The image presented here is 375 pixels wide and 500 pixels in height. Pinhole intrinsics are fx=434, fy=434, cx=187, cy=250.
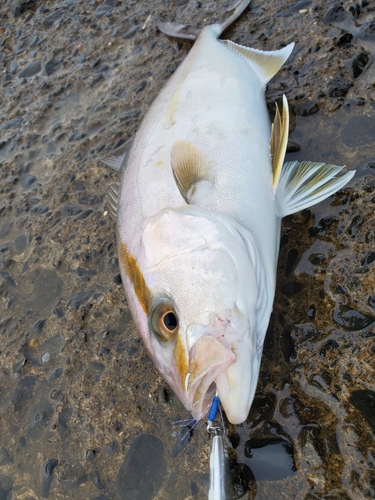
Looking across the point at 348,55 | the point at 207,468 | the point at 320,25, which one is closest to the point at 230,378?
the point at 207,468

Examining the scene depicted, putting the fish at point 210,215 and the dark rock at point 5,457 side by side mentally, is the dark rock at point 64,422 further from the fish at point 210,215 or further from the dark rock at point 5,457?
the fish at point 210,215

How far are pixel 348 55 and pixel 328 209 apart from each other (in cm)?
130

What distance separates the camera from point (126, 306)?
8.64 ft

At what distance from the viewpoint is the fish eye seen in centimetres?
180

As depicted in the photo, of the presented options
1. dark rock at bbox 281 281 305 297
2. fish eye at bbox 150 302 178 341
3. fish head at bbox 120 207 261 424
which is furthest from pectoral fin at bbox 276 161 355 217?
fish eye at bbox 150 302 178 341

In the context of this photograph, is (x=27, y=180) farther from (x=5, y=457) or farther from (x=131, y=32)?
(x=5, y=457)

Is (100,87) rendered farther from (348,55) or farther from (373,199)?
(373,199)

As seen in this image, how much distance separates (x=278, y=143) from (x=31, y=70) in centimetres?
295

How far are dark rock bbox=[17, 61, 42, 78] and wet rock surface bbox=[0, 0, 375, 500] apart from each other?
0.18 metres

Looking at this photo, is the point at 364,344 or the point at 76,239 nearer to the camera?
the point at 364,344

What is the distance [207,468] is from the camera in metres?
2.04

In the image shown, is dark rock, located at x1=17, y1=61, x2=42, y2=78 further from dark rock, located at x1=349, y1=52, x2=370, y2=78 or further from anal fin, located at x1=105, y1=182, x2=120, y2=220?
dark rock, located at x1=349, y1=52, x2=370, y2=78

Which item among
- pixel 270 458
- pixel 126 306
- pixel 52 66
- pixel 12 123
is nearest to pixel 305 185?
pixel 126 306

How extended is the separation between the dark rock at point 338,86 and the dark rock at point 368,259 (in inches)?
48.6
